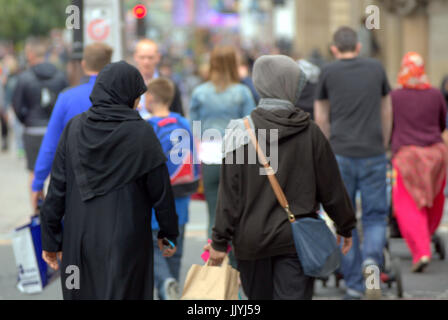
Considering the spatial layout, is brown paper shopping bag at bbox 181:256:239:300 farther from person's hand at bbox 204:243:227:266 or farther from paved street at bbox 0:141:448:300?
paved street at bbox 0:141:448:300

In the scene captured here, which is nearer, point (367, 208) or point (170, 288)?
point (170, 288)

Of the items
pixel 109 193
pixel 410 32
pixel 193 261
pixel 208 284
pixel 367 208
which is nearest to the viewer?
pixel 208 284

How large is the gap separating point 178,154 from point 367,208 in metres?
1.58

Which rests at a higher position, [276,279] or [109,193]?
[109,193]

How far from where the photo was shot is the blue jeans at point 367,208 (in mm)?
7180

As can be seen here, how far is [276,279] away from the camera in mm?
4918

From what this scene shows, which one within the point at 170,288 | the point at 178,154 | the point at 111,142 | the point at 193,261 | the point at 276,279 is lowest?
the point at 193,261

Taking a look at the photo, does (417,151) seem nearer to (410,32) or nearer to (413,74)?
(413,74)

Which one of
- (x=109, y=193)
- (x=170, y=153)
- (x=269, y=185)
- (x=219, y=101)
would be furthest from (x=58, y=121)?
(x=269, y=185)

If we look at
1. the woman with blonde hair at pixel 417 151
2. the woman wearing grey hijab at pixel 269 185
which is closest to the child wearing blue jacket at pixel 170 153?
the woman wearing grey hijab at pixel 269 185

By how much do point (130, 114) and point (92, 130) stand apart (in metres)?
0.21

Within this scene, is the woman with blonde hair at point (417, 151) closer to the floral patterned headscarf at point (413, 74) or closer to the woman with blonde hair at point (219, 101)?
the floral patterned headscarf at point (413, 74)

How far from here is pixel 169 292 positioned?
671 cm

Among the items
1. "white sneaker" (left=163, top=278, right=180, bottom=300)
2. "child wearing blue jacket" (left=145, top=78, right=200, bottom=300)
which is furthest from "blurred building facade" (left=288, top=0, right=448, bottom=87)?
"white sneaker" (left=163, top=278, right=180, bottom=300)
